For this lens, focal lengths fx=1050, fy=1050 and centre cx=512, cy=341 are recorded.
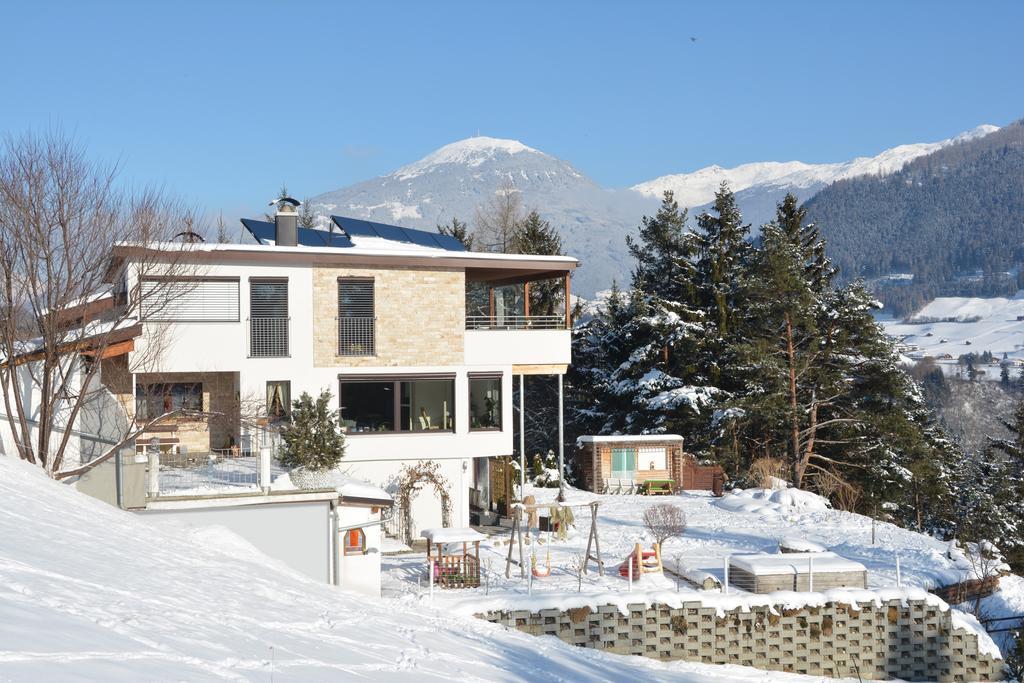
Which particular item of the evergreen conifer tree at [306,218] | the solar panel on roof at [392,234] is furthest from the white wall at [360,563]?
the evergreen conifer tree at [306,218]

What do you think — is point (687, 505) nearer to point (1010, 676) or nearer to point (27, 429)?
point (1010, 676)

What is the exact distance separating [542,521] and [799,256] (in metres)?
21.4

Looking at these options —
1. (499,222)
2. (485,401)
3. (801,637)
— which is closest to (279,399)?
(485,401)

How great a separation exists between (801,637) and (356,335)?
1212cm

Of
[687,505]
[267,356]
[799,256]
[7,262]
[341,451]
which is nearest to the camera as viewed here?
[7,262]

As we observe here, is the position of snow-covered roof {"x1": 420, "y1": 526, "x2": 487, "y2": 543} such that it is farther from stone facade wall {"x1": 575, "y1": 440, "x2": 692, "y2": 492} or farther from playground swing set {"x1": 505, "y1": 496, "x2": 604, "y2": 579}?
stone facade wall {"x1": 575, "y1": 440, "x2": 692, "y2": 492}

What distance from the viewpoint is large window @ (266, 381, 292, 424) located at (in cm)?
2416

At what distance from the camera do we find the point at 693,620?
17.8m

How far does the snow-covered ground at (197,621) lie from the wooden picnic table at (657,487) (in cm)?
1552

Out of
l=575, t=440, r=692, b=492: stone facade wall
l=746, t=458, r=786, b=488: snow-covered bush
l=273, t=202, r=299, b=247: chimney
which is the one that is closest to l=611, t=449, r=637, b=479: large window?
l=575, t=440, r=692, b=492: stone facade wall

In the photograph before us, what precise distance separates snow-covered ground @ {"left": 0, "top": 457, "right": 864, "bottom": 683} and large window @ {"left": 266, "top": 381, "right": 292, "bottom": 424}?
26.0 ft

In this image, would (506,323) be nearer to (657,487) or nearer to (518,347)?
(518,347)

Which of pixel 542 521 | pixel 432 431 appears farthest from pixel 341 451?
pixel 542 521

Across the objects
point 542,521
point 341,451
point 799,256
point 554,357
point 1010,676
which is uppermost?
point 799,256
